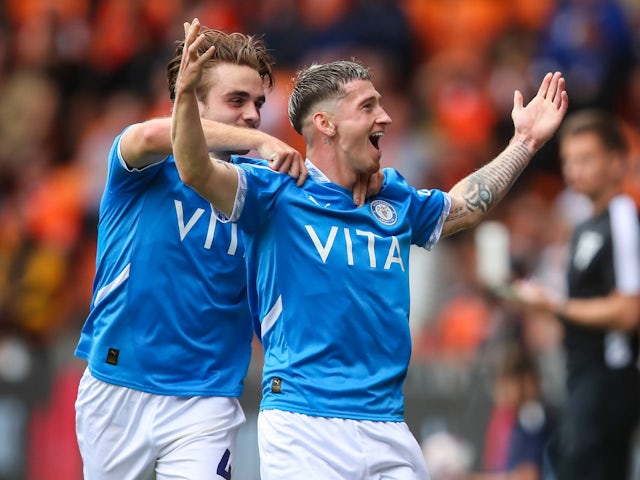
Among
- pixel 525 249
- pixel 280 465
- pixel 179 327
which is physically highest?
pixel 525 249

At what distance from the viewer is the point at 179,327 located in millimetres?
5949

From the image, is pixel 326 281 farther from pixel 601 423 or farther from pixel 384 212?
pixel 601 423

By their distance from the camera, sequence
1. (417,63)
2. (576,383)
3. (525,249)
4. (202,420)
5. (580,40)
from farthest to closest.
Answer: (417,63), (580,40), (525,249), (576,383), (202,420)

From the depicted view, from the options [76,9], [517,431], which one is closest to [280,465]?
[517,431]

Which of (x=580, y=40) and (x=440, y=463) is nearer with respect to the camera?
(x=440, y=463)

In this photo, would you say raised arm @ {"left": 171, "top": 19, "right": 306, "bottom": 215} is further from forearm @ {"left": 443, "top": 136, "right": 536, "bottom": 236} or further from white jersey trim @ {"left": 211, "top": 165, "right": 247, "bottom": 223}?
forearm @ {"left": 443, "top": 136, "right": 536, "bottom": 236}

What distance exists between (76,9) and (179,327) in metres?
11.0

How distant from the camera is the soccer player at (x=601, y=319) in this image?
26.8 feet

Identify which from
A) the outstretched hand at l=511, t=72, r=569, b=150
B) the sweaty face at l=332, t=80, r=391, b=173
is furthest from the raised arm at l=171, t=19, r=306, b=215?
the outstretched hand at l=511, t=72, r=569, b=150

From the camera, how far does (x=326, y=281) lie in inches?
211

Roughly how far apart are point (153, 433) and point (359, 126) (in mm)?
1664

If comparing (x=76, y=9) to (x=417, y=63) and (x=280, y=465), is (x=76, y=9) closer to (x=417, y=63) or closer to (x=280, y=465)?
(x=417, y=63)

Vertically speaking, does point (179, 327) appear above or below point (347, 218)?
below

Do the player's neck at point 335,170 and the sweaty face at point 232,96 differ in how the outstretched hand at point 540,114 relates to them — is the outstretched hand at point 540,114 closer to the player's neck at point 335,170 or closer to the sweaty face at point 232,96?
the player's neck at point 335,170
